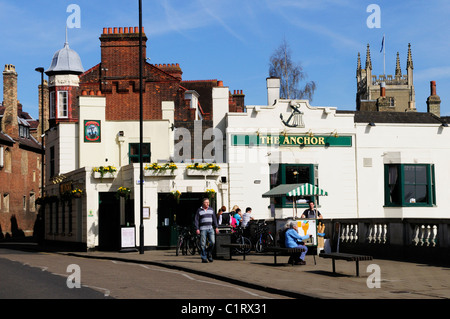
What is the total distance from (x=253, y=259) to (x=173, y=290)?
9623mm

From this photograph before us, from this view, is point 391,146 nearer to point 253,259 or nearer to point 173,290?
point 253,259

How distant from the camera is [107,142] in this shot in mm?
37156

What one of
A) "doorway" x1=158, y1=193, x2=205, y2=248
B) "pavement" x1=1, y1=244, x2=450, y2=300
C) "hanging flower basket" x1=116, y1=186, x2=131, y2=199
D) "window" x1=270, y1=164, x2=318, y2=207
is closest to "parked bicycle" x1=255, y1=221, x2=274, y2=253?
"pavement" x1=1, y1=244, x2=450, y2=300

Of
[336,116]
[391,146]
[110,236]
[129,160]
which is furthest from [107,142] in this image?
[391,146]

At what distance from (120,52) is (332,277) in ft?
92.3

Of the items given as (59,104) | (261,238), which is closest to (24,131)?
(59,104)

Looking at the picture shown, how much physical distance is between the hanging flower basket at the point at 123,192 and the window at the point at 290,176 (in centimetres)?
676

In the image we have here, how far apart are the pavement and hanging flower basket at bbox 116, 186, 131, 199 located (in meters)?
9.14

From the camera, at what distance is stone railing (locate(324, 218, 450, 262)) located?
63.9 feet

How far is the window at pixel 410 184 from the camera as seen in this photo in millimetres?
34188

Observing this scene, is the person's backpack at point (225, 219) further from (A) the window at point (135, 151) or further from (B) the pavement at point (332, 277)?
(A) the window at point (135, 151)

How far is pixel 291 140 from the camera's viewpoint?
33875 mm
